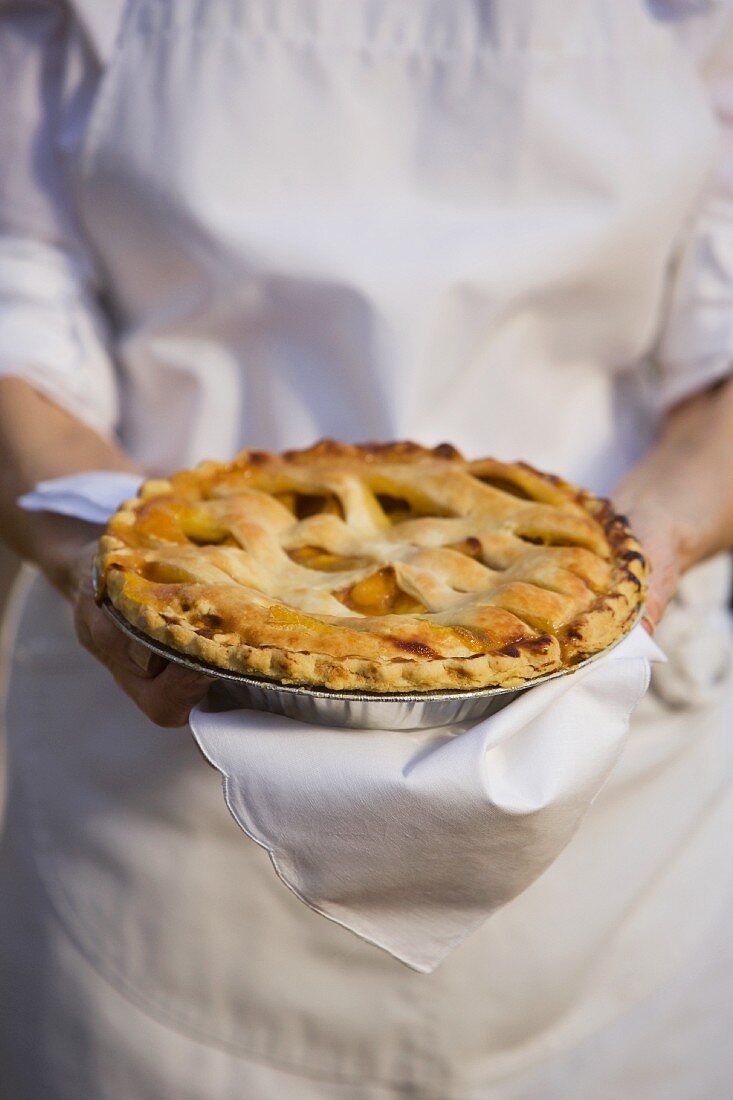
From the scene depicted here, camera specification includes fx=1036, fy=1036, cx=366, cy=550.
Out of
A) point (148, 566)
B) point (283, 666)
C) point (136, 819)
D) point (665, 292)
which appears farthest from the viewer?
point (665, 292)

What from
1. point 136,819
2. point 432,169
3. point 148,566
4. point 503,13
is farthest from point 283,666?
point 503,13

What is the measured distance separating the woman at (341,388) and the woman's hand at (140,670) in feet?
0.48

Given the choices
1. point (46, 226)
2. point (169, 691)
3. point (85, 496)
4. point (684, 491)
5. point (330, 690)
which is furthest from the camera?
point (46, 226)

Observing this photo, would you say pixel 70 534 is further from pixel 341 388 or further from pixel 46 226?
pixel 46 226

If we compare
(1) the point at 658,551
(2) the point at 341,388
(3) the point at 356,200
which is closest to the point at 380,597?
(1) the point at 658,551

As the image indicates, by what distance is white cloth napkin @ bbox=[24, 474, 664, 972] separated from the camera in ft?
2.47

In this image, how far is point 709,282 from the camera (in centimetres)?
133

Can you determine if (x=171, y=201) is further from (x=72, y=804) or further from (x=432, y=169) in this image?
(x=72, y=804)

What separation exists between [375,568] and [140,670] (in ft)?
0.71

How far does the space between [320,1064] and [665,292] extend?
3.49 feet

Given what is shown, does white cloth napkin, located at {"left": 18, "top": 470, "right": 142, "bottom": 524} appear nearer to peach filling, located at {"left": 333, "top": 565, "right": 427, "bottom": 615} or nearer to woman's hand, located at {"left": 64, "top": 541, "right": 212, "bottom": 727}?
woman's hand, located at {"left": 64, "top": 541, "right": 212, "bottom": 727}

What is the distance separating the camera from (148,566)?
2.89 feet

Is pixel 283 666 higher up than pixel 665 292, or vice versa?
pixel 665 292

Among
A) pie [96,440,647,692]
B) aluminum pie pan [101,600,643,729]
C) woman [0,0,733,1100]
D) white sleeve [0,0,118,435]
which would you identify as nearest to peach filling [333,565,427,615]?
pie [96,440,647,692]
